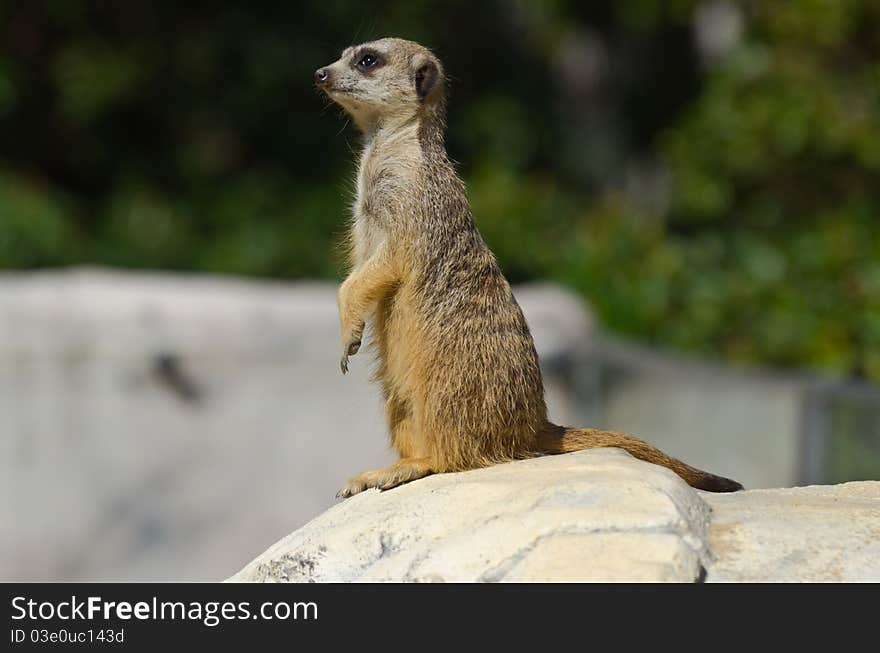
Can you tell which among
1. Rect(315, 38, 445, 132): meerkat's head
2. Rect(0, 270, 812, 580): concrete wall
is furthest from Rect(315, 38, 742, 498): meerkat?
Rect(0, 270, 812, 580): concrete wall

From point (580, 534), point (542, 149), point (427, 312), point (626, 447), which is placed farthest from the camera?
point (542, 149)

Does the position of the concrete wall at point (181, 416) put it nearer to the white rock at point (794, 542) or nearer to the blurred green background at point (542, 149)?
the blurred green background at point (542, 149)

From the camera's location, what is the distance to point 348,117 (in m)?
4.27

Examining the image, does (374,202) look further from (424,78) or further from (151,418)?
(151,418)

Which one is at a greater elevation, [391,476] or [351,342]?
[351,342]

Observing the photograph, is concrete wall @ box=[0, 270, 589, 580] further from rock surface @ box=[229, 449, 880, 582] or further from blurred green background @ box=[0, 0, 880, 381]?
rock surface @ box=[229, 449, 880, 582]

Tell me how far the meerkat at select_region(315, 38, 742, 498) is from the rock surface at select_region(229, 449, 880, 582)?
0.20 m

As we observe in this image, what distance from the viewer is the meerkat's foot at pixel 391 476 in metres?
3.73

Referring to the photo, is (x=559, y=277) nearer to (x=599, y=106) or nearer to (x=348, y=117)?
(x=599, y=106)

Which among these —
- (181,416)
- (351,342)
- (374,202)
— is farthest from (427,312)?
(181,416)

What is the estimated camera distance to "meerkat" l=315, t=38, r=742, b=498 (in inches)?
146

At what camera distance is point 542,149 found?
14914mm

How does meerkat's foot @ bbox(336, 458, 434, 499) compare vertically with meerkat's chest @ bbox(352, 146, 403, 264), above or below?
below

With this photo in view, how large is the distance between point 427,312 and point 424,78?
72 cm
